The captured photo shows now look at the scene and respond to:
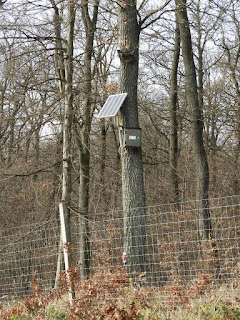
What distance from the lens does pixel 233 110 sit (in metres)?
15.5

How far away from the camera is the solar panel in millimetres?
8188

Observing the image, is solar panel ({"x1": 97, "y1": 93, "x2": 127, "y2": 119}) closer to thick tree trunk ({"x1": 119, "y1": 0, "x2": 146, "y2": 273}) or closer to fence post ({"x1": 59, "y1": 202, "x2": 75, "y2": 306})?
thick tree trunk ({"x1": 119, "y1": 0, "x2": 146, "y2": 273})

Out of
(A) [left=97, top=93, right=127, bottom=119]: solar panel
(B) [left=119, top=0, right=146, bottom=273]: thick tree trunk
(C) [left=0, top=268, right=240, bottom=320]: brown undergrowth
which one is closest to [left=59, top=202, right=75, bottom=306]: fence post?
(C) [left=0, top=268, right=240, bottom=320]: brown undergrowth

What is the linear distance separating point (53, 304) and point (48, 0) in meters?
6.09

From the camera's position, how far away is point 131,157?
8.66 metres

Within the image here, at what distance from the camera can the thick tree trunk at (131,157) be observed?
8.22m

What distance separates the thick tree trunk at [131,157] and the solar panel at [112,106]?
218mm

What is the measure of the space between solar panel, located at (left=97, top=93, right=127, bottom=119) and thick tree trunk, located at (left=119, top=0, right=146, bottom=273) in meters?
0.22

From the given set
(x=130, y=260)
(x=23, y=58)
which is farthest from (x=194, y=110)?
(x=130, y=260)

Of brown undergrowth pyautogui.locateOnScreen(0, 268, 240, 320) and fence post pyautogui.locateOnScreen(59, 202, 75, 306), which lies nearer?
brown undergrowth pyautogui.locateOnScreen(0, 268, 240, 320)

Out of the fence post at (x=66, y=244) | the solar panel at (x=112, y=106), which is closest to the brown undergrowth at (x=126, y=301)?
the fence post at (x=66, y=244)

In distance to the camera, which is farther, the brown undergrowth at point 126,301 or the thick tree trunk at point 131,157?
the thick tree trunk at point 131,157

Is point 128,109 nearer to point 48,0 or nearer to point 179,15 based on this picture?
point 48,0

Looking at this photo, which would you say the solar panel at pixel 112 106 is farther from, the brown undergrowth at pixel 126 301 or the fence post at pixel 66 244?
the brown undergrowth at pixel 126 301
